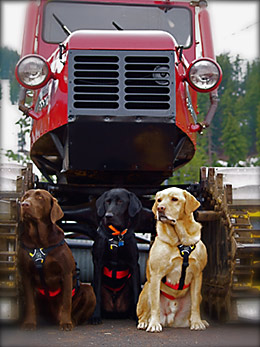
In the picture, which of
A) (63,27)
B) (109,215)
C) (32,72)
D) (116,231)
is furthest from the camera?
(63,27)

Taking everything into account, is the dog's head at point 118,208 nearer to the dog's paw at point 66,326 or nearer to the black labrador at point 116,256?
the black labrador at point 116,256

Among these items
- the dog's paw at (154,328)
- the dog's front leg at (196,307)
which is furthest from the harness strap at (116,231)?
the dog's paw at (154,328)

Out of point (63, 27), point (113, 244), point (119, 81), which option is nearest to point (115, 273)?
point (113, 244)

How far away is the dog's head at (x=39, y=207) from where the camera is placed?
15.4 ft

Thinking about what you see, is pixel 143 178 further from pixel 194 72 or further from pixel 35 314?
pixel 35 314

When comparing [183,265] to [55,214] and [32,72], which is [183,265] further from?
[32,72]

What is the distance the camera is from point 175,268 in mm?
4742

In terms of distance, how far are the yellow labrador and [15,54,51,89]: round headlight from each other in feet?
5.18

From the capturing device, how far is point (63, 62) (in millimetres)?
5375

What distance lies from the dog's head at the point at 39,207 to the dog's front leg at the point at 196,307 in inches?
47.4

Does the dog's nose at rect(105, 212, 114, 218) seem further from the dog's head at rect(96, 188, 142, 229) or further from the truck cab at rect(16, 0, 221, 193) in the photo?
the truck cab at rect(16, 0, 221, 193)

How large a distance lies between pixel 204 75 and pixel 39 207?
1.94 meters

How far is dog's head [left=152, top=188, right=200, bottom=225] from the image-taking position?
474 centimetres

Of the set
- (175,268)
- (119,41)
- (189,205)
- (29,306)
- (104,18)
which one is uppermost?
(104,18)
